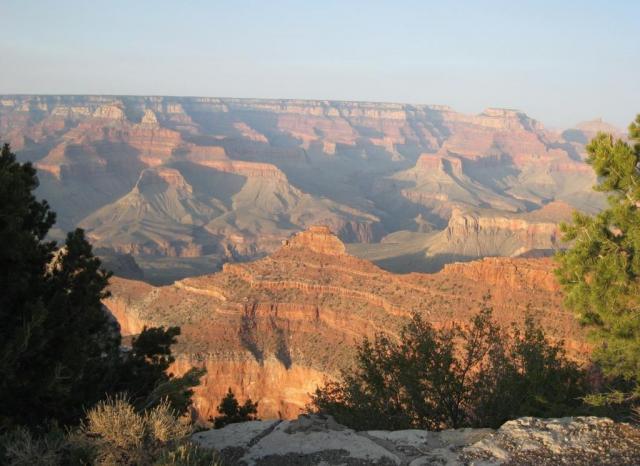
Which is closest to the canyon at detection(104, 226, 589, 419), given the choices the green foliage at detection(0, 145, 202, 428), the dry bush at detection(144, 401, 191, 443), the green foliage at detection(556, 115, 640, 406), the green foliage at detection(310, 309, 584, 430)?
the green foliage at detection(310, 309, 584, 430)

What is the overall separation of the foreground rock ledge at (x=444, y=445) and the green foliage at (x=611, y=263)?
2.73m

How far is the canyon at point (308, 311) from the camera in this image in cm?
4106

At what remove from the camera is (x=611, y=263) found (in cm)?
1416

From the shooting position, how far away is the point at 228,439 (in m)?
12.8

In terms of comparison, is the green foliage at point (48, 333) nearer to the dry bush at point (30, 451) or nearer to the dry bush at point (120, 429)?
the dry bush at point (30, 451)

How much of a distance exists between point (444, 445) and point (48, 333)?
9902 millimetres

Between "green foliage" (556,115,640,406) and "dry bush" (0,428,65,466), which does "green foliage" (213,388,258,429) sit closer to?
"green foliage" (556,115,640,406)

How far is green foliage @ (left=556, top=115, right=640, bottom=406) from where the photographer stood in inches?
559

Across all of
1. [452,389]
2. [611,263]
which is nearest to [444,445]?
[611,263]

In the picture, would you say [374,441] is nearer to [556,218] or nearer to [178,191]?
[556,218]

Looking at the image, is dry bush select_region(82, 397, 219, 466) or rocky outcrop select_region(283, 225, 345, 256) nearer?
dry bush select_region(82, 397, 219, 466)

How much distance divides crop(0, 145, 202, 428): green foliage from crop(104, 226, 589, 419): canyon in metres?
23.7

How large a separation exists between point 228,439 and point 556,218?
114m

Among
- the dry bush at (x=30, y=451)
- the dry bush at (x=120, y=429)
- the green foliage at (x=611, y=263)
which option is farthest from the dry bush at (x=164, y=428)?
the green foliage at (x=611, y=263)
